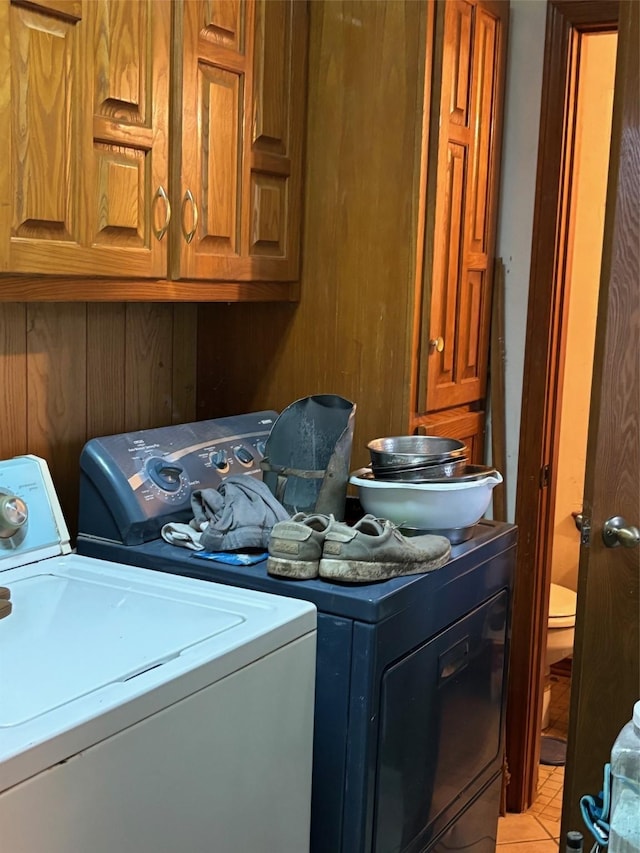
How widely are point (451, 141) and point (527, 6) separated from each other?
54 cm

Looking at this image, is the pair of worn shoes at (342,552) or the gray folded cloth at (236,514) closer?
the pair of worn shoes at (342,552)

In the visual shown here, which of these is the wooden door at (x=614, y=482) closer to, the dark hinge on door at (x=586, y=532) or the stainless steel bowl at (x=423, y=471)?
the dark hinge on door at (x=586, y=532)

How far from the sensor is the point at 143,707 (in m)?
1.14

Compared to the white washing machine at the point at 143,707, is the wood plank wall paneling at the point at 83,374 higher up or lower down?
higher up

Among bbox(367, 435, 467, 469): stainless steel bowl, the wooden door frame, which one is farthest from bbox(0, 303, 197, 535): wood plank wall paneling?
the wooden door frame

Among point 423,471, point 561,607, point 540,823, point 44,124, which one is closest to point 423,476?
point 423,471

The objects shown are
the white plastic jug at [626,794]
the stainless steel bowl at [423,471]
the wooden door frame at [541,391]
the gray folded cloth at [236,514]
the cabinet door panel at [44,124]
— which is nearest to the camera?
the white plastic jug at [626,794]

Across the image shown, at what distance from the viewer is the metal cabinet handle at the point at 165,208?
5.78ft

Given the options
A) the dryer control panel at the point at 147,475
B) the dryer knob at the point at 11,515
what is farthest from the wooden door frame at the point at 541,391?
the dryer knob at the point at 11,515

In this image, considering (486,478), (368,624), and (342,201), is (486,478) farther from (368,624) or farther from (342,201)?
(342,201)

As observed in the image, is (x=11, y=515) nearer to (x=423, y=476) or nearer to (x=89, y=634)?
(x=89, y=634)

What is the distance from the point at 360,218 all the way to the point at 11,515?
1.03 metres

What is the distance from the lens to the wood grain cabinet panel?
150 cm

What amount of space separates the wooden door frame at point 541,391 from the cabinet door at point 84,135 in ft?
3.61
